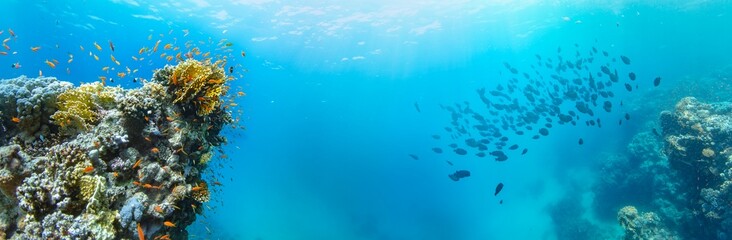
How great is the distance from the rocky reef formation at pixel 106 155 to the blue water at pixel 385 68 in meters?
2.29

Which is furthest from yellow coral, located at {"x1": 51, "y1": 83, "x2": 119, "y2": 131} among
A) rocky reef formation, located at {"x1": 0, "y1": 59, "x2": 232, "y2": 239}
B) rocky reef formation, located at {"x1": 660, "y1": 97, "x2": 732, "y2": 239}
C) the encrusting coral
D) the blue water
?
rocky reef formation, located at {"x1": 660, "y1": 97, "x2": 732, "y2": 239}

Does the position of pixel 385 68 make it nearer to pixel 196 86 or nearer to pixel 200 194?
pixel 196 86

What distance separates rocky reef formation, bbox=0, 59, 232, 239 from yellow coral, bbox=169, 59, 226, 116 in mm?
15

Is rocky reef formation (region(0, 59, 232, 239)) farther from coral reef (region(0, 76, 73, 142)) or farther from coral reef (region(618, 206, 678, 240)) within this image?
coral reef (region(618, 206, 678, 240))

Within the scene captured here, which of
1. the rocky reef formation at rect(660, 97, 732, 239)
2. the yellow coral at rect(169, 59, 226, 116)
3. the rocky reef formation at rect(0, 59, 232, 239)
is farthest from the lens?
the rocky reef formation at rect(660, 97, 732, 239)

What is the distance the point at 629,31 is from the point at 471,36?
33.5 metres

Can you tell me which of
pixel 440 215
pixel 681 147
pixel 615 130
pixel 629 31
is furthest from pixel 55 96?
pixel 629 31

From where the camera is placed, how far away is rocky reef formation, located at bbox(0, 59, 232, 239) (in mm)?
4438

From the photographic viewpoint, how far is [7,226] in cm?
463

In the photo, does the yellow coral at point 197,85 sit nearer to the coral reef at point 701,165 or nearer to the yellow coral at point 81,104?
the yellow coral at point 81,104

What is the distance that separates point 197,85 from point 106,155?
1.48 meters

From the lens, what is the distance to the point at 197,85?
5668 millimetres

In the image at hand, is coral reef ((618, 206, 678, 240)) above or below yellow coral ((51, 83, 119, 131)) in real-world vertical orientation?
below

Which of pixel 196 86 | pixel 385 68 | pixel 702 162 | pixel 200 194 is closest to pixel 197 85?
pixel 196 86
